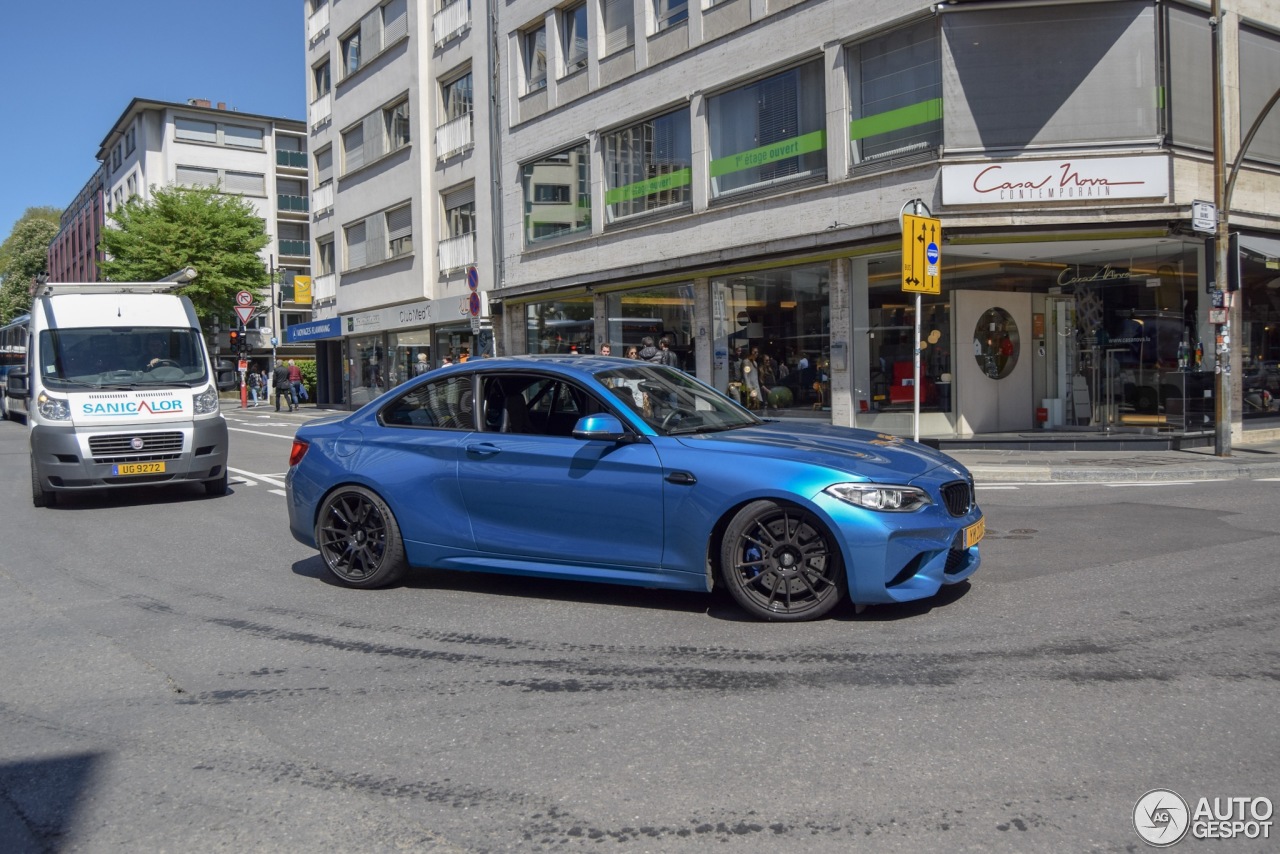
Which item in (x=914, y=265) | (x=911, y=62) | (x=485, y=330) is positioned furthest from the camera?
(x=485, y=330)

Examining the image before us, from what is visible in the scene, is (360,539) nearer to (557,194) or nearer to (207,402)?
(207,402)

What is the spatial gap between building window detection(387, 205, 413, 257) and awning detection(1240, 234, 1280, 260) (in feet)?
77.8

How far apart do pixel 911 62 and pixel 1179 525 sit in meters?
11.1

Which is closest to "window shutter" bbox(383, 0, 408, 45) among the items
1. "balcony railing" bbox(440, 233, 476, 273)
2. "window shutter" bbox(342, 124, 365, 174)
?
"window shutter" bbox(342, 124, 365, 174)

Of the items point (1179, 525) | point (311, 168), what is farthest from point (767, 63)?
point (311, 168)

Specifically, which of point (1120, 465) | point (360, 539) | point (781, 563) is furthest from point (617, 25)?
point (781, 563)

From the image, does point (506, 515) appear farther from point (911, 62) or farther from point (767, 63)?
point (767, 63)

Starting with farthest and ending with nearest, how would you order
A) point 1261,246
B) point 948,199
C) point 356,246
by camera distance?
point 356,246 → point 1261,246 → point 948,199

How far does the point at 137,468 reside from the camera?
454 inches

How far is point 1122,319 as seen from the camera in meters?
18.2

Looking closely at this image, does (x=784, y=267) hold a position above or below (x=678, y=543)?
above

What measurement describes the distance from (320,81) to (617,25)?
2014 cm

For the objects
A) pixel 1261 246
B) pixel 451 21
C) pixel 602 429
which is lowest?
pixel 602 429

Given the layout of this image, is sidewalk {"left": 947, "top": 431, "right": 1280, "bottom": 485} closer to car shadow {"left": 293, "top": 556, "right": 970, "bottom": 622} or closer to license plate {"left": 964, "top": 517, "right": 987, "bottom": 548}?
license plate {"left": 964, "top": 517, "right": 987, "bottom": 548}
